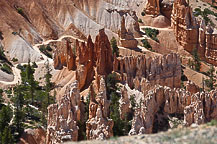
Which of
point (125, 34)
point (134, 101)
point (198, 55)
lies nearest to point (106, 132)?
point (134, 101)

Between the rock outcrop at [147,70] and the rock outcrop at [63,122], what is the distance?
1394 cm

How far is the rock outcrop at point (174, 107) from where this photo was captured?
156 ft

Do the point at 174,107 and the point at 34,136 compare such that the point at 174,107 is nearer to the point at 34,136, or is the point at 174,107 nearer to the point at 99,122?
the point at 99,122

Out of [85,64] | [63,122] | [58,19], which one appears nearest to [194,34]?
[58,19]

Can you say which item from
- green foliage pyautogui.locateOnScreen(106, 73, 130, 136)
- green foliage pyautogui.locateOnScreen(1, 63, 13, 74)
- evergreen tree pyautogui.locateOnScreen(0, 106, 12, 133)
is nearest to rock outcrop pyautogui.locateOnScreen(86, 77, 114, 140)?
green foliage pyautogui.locateOnScreen(106, 73, 130, 136)

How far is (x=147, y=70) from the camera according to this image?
222 feet

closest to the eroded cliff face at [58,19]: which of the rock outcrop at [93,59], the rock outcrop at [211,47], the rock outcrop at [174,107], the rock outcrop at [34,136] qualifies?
the rock outcrop at [211,47]

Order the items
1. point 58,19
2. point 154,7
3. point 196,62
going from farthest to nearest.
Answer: point 154,7 → point 58,19 → point 196,62

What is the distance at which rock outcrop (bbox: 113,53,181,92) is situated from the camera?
216 ft

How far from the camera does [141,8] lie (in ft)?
369

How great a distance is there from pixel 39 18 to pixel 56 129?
185ft

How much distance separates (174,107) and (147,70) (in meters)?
17.7

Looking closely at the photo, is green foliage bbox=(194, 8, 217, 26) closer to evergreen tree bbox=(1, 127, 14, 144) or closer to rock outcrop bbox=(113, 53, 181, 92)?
rock outcrop bbox=(113, 53, 181, 92)

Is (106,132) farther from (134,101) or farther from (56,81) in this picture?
(56,81)
